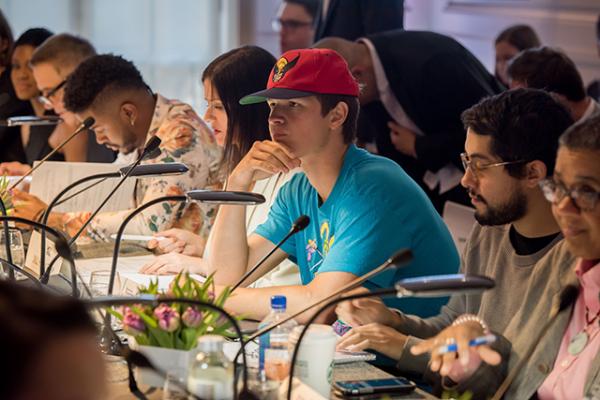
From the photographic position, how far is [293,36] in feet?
16.2

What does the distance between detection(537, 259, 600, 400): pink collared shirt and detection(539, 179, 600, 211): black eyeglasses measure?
0.31 feet

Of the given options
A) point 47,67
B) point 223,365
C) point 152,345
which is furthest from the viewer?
point 47,67

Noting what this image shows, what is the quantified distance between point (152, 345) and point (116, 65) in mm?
1790

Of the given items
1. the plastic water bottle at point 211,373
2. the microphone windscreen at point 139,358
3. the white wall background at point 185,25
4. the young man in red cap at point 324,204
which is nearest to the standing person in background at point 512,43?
the white wall background at point 185,25

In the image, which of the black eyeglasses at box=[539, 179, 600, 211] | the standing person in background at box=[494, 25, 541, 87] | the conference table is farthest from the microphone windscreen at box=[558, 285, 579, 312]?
the standing person in background at box=[494, 25, 541, 87]

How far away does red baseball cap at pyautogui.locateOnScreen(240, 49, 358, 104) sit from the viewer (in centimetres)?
232

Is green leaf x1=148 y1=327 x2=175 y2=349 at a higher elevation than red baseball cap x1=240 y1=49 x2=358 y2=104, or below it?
below

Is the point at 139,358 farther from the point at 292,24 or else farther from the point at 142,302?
the point at 292,24

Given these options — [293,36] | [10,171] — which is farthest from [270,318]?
[293,36]

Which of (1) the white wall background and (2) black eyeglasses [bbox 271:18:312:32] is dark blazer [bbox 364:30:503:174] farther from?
(1) the white wall background

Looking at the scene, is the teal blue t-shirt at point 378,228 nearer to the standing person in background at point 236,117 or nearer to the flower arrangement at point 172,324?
the standing person in background at point 236,117

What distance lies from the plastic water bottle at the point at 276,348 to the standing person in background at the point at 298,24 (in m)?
3.31

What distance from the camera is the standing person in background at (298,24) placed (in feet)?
16.2

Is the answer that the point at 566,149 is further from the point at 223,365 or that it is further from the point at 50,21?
the point at 50,21
